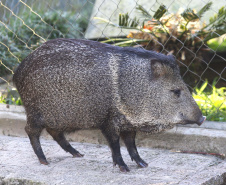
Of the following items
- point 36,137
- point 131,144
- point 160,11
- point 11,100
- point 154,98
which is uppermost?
point 160,11

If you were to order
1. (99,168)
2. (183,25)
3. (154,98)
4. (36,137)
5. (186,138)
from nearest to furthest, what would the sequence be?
(154,98), (99,168), (36,137), (186,138), (183,25)

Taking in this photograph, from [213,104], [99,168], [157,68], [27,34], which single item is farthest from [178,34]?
[27,34]

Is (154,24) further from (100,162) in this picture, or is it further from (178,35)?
(100,162)

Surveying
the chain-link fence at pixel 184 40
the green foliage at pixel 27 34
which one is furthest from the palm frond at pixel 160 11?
the green foliage at pixel 27 34

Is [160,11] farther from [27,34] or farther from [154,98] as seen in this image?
[27,34]

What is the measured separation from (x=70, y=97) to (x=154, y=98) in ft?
1.73

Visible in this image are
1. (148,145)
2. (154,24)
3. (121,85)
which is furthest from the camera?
(154,24)

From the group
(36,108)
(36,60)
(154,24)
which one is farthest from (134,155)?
(154,24)

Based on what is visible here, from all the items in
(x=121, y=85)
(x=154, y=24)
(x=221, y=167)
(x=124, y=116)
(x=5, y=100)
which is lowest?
(x=5, y=100)

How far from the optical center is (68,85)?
2781 millimetres

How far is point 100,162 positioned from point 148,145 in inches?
21.6

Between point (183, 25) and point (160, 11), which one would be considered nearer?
point (160, 11)

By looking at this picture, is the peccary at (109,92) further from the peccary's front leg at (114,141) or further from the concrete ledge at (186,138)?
the concrete ledge at (186,138)

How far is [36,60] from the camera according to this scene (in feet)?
9.55
